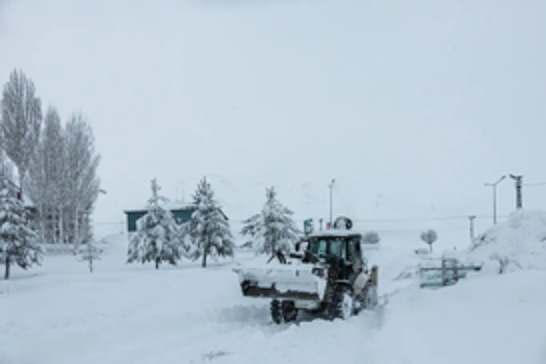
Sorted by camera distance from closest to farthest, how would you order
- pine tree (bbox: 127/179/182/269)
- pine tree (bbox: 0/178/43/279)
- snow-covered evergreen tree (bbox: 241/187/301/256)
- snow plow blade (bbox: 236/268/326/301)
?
snow plow blade (bbox: 236/268/326/301)
pine tree (bbox: 0/178/43/279)
pine tree (bbox: 127/179/182/269)
snow-covered evergreen tree (bbox: 241/187/301/256)

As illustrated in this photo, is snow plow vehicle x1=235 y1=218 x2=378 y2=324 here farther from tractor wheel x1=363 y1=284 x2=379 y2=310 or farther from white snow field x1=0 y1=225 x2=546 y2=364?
white snow field x1=0 y1=225 x2=546 y2=364

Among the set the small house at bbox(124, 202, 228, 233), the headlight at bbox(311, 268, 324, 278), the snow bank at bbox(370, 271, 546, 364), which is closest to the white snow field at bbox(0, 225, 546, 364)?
the snow bank at bbox(370, 271, 546, 364)

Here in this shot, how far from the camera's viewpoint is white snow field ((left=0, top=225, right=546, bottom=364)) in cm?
880

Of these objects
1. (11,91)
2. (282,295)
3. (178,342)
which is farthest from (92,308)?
(11,91)

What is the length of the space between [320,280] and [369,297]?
386 centimetres

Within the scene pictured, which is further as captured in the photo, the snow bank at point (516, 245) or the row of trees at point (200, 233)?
the row of trees at point (200, 233)

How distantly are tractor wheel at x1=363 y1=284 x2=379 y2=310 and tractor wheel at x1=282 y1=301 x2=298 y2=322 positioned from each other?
2594 mm

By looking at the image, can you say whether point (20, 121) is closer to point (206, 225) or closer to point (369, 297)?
point (206, 225)

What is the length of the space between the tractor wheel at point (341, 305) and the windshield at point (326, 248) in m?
1.30

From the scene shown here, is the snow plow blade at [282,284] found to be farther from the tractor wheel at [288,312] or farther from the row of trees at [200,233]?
the row of trees at [200,233]

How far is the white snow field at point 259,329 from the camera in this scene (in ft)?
28.9

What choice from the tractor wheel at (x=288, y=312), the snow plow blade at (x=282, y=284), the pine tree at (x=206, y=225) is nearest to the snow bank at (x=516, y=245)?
the tractor wheel at (x=288, y=312)

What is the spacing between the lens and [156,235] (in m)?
33.8

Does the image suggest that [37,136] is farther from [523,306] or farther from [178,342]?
[523,306]
